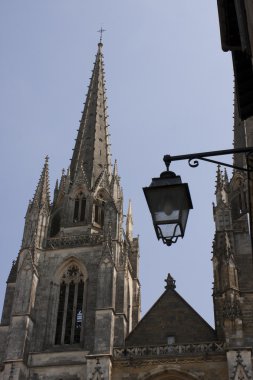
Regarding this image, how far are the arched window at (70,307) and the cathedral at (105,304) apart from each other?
0.04 m

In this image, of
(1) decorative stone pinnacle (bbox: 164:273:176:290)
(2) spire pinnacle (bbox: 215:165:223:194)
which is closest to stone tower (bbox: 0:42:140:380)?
(1) decorative stone pinnacle (bbox: 164:273:176:290)

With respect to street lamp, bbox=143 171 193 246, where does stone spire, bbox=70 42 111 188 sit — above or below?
above

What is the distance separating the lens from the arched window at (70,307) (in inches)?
1047

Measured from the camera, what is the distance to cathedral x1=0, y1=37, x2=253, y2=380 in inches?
942

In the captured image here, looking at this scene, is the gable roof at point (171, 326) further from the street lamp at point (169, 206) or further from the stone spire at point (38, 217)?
the street lamp at point (169, 206)

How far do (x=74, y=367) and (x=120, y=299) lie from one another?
11.4 feet

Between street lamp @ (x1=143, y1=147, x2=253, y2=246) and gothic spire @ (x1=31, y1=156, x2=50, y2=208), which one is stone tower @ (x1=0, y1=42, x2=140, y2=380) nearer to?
gothic spire @ (x1=31, y1=156, x2=50, y2=208)

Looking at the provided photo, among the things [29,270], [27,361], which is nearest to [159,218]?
[27,361]

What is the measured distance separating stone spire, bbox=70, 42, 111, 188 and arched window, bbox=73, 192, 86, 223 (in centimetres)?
81

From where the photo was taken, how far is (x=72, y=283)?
2819cm

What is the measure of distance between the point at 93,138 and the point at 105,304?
12502 mm

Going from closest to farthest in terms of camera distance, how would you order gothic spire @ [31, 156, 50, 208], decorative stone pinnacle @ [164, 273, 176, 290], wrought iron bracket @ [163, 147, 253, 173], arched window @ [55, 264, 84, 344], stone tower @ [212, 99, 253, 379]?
wrought iron bracket @ [163, 147, 253, 173] < stone tower @ [212, 99, 253, 379] < arched window @ [55, 264, 84, 344] < decorative stone pinnacle @ [164, 273, 176, 290] < gothic spire @ [31, 156, 50, 208]

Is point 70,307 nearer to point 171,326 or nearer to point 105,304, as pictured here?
point 105,304

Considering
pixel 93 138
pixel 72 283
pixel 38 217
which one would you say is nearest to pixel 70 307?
pixel 72 283
